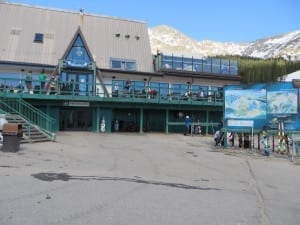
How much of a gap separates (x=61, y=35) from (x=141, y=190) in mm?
31888

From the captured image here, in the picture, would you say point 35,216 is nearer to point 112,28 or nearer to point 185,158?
point 185,158

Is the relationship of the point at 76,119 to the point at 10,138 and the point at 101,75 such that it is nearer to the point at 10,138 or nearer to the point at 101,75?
the point at 101,75

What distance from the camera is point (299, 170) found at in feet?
55.9

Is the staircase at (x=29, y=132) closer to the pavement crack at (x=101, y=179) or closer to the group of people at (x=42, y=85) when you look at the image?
the group of people at (x=42, y=85)

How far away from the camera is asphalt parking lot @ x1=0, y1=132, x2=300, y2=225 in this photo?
313 inches

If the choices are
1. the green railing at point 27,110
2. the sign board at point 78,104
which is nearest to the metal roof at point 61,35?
the sign board at point 78,104

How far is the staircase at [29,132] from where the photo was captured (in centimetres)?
2167

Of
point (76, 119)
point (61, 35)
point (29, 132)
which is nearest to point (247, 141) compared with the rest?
point (29, 132)

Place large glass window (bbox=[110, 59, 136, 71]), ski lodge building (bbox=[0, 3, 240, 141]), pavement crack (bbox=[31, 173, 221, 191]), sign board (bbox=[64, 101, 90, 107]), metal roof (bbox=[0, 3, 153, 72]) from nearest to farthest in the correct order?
pavement crack (bbox=[31, 173, 221, 191]), sign board (bbox=[64, 101, 90, 107]), ski lodge building (bbox=[0, 3, 240, 141]), metal roof (bbox=[0, 3, 153, 72]), large glass window (bbox=[110, 59, 136, 71])

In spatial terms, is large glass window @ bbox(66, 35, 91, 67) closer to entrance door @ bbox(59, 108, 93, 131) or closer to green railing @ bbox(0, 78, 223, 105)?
green railing @ bbox(0, 78, 223, 105)

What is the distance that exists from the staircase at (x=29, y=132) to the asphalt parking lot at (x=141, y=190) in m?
2.95

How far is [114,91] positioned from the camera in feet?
118

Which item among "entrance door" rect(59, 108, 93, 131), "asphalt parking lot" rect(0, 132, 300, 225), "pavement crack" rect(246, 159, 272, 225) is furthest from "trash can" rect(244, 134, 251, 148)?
"entrance door" rect(59, 108, 93, 131)

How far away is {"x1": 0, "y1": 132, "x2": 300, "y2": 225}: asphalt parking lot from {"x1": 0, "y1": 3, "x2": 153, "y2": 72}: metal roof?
20.8 meters
